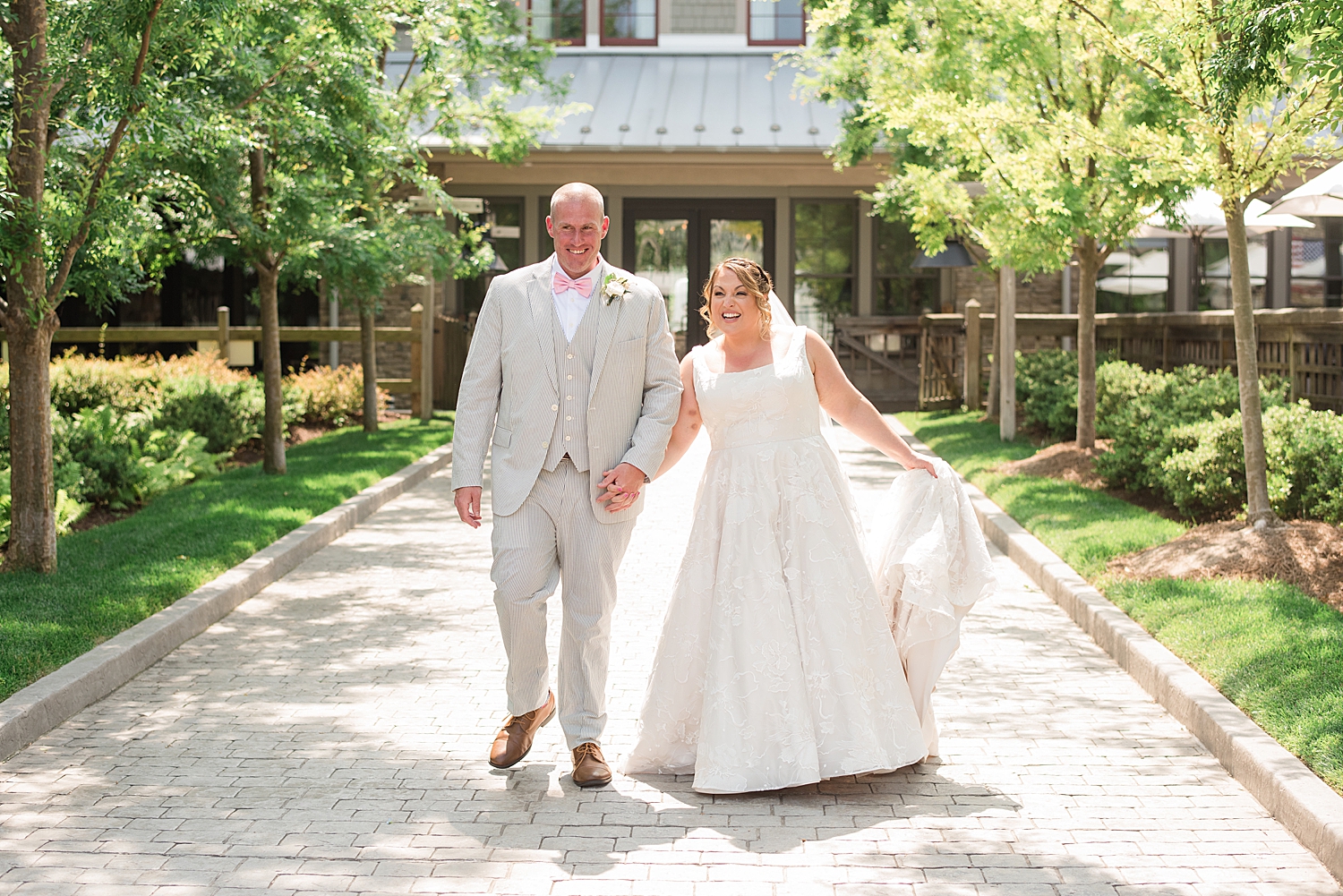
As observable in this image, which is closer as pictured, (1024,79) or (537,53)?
(1024,79)

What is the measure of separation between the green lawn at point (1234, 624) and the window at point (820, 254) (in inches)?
520

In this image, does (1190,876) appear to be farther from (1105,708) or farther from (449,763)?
(449,763)

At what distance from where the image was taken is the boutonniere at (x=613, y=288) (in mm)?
5070

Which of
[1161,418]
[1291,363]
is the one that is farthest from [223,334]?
[1291,363]

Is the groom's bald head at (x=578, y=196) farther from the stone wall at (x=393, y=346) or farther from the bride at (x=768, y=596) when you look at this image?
the stone wall at (x=393, y=346)

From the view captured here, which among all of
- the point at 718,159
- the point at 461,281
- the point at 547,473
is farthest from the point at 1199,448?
the point at 461,281

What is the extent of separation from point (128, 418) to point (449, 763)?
10429mm

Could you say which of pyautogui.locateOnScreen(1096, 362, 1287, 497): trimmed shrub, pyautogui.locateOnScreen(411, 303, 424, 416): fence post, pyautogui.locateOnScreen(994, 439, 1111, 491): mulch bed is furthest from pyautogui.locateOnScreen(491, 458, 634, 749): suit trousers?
pyautogui.locateOnScreen(411, 303, 424, 416): fence post

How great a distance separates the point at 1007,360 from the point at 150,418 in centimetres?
948

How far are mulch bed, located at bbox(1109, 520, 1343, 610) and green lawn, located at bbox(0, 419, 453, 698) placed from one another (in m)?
5.54

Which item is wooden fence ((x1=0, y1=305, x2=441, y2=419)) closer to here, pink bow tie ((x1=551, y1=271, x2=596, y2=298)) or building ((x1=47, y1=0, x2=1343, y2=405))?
building ((x1=47, y1=0, x2=1343, y2=405))

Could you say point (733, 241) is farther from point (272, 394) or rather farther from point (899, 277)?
point (272, 394)

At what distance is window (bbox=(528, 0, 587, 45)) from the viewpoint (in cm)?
2677

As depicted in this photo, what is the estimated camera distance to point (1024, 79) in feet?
42.4
